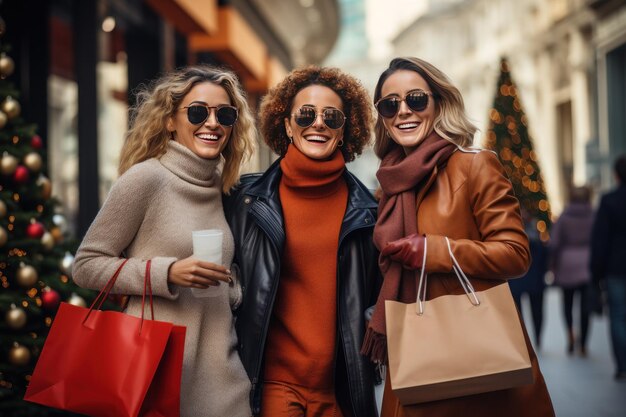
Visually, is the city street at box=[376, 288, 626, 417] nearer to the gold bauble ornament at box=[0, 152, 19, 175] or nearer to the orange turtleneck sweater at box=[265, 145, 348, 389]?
the orange turtleneck sweater at box=[265, 145, 348, 389]

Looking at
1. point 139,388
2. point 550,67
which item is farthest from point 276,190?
point 550,67

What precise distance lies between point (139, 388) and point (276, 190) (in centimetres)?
115

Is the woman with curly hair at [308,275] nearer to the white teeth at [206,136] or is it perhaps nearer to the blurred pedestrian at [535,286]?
the white teeth at [206,136]

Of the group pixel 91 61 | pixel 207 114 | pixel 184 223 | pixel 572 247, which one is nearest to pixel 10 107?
pixel 207 114

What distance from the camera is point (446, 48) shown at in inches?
2714

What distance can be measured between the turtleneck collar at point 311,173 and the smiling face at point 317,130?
3cm

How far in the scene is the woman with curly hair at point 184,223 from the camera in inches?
122

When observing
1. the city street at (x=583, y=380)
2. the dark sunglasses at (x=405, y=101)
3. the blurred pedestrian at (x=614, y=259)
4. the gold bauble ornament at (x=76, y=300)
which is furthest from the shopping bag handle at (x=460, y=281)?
the blurred pedestrian at (x=614, y=259)

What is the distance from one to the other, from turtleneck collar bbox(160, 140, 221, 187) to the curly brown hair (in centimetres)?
55

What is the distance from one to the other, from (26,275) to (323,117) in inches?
78.2

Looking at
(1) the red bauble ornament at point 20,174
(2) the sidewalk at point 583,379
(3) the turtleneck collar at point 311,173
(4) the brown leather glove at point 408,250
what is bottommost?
(2) the sidewalk at point 583,379

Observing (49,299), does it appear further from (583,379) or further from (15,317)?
(583,379)

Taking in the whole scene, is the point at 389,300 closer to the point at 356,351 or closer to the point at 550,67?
the point at 356,351

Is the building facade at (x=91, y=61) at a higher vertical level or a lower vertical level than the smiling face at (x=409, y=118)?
higher
